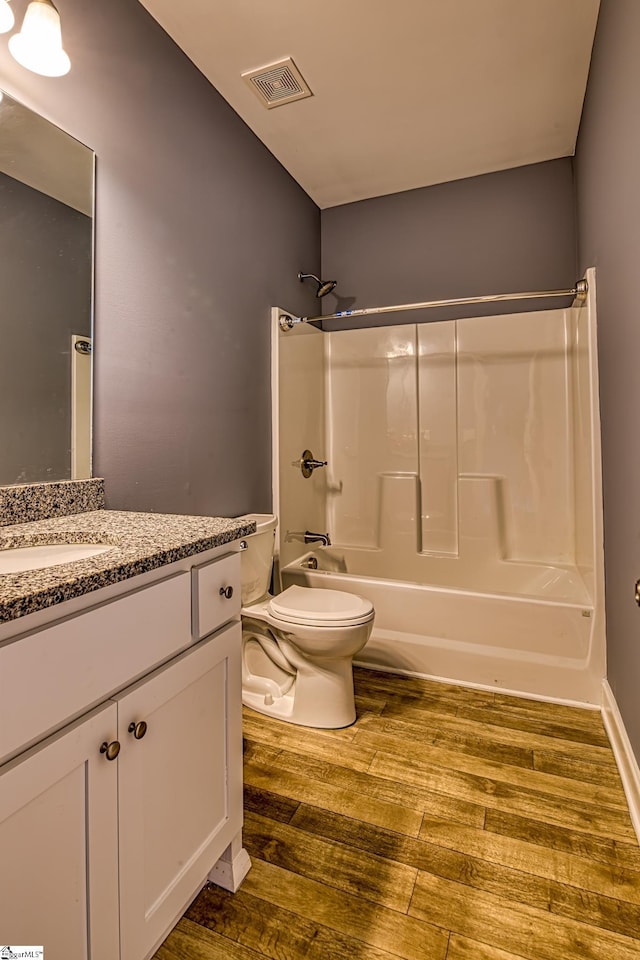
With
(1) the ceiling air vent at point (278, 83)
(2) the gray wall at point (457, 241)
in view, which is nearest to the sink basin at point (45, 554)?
(1) the ceiling air vent at point (278, 83)

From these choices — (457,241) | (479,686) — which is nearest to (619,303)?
(457,241)

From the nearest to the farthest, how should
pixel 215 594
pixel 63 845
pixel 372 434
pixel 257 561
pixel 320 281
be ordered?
pixel 63 845 → pixel 215 594 → pixel 257 561 → pixel 372 434 → pixel 320 281

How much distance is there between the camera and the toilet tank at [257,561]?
2.04 meters

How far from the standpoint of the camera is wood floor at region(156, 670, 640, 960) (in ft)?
3.59

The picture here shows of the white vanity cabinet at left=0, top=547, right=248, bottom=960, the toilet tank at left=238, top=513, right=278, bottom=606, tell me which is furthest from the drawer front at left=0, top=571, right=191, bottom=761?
the toilet tank at left=238, top=513, right=278, bottom=606

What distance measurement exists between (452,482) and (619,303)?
1.44 meters

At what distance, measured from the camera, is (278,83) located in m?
2.14

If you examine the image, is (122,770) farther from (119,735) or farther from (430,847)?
(430,847)

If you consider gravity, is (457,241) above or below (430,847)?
above

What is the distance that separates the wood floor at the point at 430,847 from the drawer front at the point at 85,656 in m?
0.73

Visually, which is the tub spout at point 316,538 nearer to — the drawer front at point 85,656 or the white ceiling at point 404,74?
the drawer front at point 85,656

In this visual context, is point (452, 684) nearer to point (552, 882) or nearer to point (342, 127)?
point (552, 882)

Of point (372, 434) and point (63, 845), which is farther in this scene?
point (372, 434)

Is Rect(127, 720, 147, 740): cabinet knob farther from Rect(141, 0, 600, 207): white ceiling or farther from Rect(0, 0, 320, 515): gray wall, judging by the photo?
Rect(141, 0, 600, 207): white ceiling
